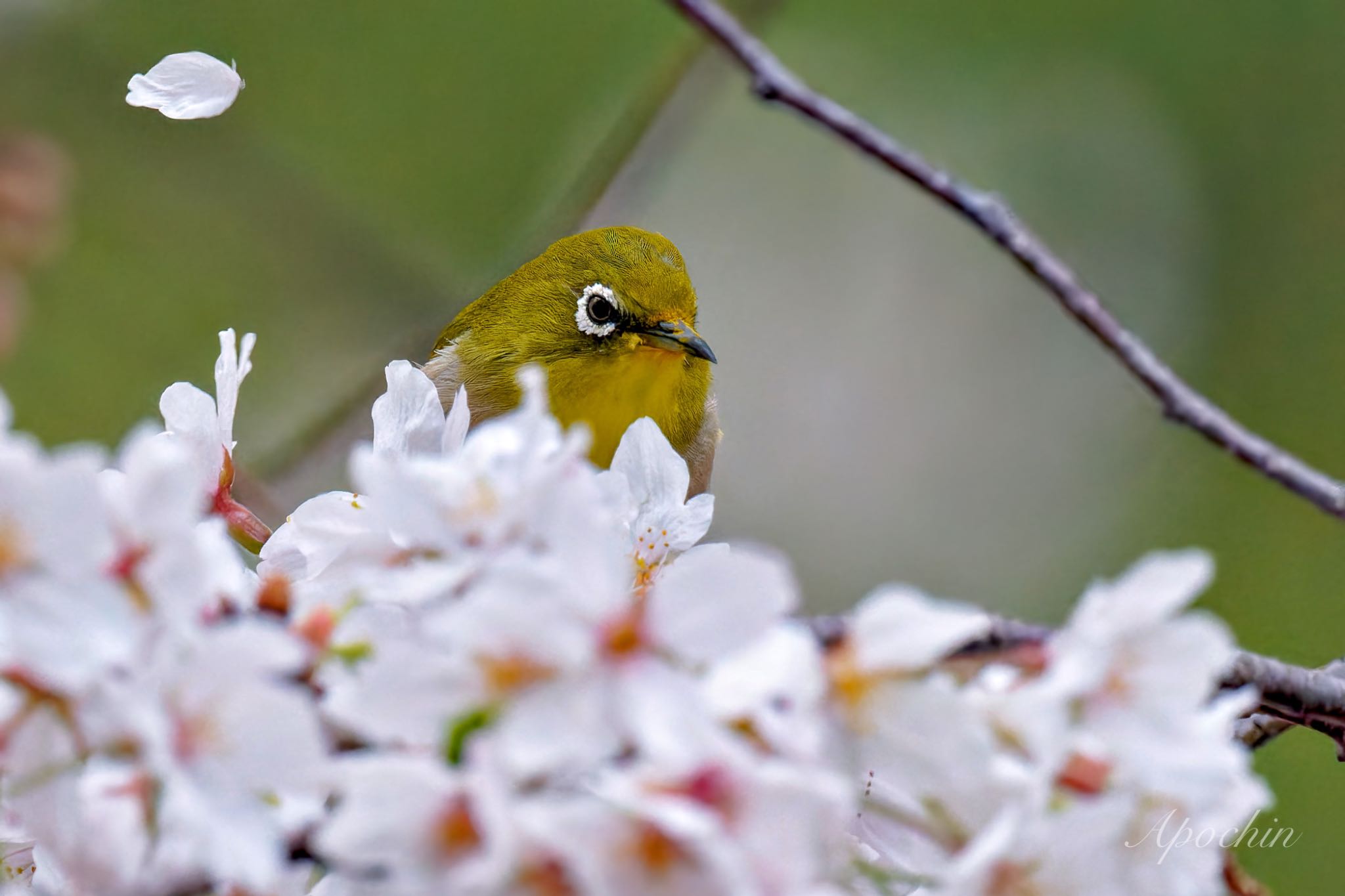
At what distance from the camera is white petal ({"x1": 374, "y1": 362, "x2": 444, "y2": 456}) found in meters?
1.65

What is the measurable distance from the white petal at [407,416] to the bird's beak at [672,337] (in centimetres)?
227

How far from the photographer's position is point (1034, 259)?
83.1 inches

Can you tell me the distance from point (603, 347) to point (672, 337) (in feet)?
0.76

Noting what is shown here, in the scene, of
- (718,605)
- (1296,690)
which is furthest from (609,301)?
(718,605)

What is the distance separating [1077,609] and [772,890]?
33 centimetres

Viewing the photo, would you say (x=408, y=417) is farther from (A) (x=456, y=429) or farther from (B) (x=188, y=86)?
(B) (x=188, y=86)

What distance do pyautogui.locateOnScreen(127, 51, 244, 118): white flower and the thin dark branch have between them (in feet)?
2.50

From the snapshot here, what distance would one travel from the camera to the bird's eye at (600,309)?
4098mm

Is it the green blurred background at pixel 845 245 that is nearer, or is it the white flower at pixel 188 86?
the white flower at pixel 188 86

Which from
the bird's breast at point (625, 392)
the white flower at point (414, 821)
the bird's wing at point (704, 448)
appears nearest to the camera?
the white flower at point (414, 821)

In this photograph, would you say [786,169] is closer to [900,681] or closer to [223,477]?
[223,477]

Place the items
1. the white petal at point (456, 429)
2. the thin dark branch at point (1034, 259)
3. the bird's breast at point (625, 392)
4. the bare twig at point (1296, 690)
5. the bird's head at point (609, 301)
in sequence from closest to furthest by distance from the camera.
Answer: the bare twig at point (1296, 690) < the white petal at point (456, 429) < the thin dark branch at point (1034, 259) < the bird's breast at point (625, 392) < the bird's head at point (609, 301)

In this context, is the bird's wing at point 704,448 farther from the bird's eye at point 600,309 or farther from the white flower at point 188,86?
the white flower at point 188,86

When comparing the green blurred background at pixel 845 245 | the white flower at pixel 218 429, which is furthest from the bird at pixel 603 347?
the white flower at pixel 218 429
